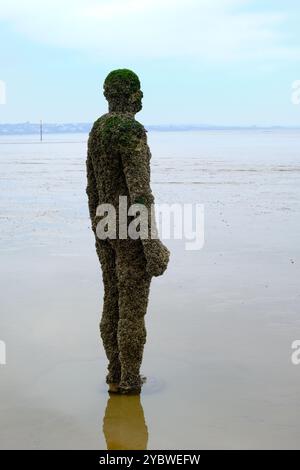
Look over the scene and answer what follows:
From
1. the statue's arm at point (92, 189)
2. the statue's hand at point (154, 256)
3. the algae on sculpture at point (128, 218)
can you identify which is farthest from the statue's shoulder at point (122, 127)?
the statue's hand at point (154, 256)

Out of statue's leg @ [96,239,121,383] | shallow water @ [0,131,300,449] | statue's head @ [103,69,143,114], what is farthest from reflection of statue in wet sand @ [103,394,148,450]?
statue's head @ [103,69,143,114]

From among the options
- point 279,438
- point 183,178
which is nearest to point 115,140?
point 279,438

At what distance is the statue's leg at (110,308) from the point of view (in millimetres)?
7250

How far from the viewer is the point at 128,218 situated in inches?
273

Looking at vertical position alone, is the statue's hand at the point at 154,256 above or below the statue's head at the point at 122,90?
below

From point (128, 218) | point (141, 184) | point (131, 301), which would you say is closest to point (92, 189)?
point (128, 218)

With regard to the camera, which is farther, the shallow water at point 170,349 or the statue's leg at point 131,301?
the statue's leg at point 131,301

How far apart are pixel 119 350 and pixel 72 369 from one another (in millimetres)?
954

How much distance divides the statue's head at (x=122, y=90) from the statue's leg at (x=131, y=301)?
1286 millimetres

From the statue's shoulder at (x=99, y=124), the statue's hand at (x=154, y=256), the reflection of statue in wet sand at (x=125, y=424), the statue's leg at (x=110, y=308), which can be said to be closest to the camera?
the reflection of statue in wet sand at (x=125, y=424)

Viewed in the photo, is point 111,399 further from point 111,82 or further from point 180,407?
point 111,82

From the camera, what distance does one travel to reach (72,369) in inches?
313

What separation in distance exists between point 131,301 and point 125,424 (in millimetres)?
1150

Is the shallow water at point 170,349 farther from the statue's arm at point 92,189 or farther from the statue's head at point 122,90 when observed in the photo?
the statue's head at point 122,90
